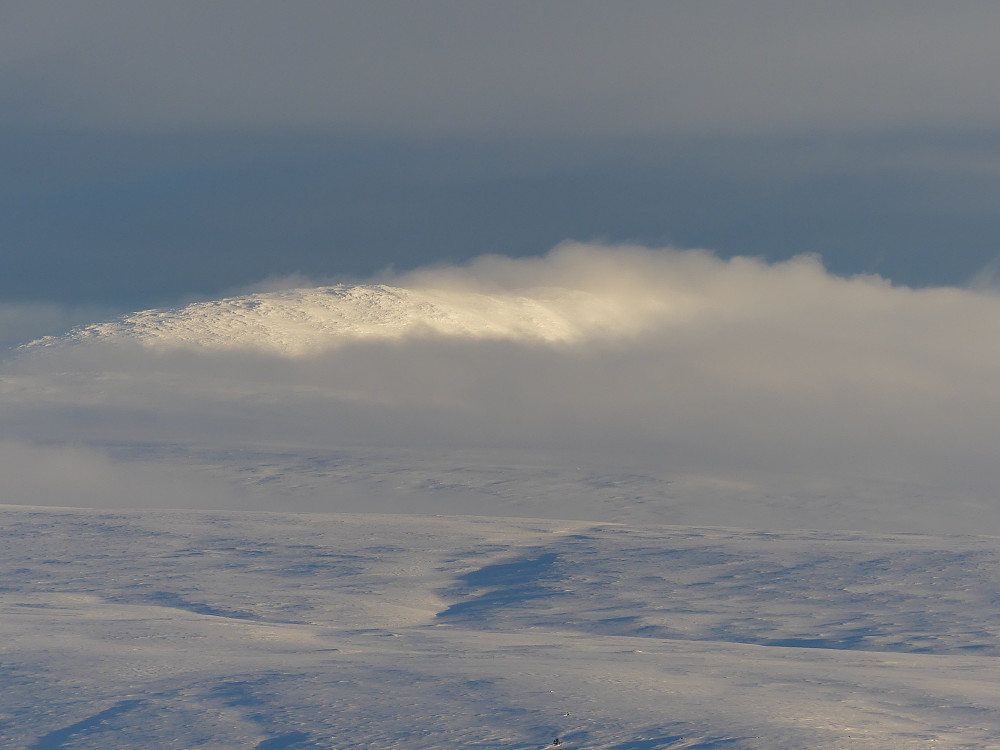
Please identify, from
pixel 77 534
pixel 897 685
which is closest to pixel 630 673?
pixel 897 685

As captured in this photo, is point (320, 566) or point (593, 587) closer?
point (593, 587)

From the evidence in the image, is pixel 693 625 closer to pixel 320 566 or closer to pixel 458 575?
pixel 458 575

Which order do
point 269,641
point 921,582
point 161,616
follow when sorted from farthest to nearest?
point 921,582 < point 161,616 < point 269,641

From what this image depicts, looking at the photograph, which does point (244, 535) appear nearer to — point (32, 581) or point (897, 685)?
point (32, 581)

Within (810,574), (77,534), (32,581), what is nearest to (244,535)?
(77,534)

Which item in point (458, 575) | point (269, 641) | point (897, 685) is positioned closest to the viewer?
point (897, 685)

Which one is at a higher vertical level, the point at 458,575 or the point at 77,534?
the point at 77,534
